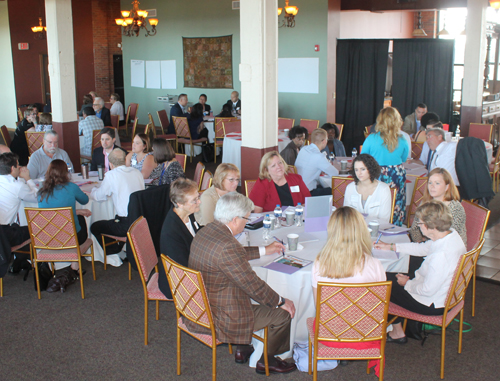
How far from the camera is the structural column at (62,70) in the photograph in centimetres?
767

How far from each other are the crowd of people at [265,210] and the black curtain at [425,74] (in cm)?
467

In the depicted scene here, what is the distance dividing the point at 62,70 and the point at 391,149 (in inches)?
209

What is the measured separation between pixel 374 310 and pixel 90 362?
2.01m

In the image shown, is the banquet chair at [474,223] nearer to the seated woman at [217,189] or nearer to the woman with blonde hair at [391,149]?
the woman with blonde hair at [391,149]

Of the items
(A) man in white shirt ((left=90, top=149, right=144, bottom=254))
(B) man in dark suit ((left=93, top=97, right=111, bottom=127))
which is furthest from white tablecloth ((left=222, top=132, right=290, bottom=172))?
(A) man in white shirt ((left=90, top=149, right=144, bottom=254))

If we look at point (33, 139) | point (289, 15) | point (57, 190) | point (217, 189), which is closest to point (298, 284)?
point (217, 189)

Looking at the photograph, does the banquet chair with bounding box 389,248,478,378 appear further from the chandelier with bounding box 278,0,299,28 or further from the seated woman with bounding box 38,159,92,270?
the chandelier with bounding box 278,0,299,28

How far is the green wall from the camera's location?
10.9 meters

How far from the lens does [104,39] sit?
53.9 ft

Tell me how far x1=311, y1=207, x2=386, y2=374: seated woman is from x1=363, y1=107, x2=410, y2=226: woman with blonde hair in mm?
2507

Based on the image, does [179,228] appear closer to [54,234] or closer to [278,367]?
[278,367]

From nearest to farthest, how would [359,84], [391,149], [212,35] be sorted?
[391,149] < [359,84] < [212,35]

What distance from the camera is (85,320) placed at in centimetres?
405

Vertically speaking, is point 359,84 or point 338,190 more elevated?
point 359,84
